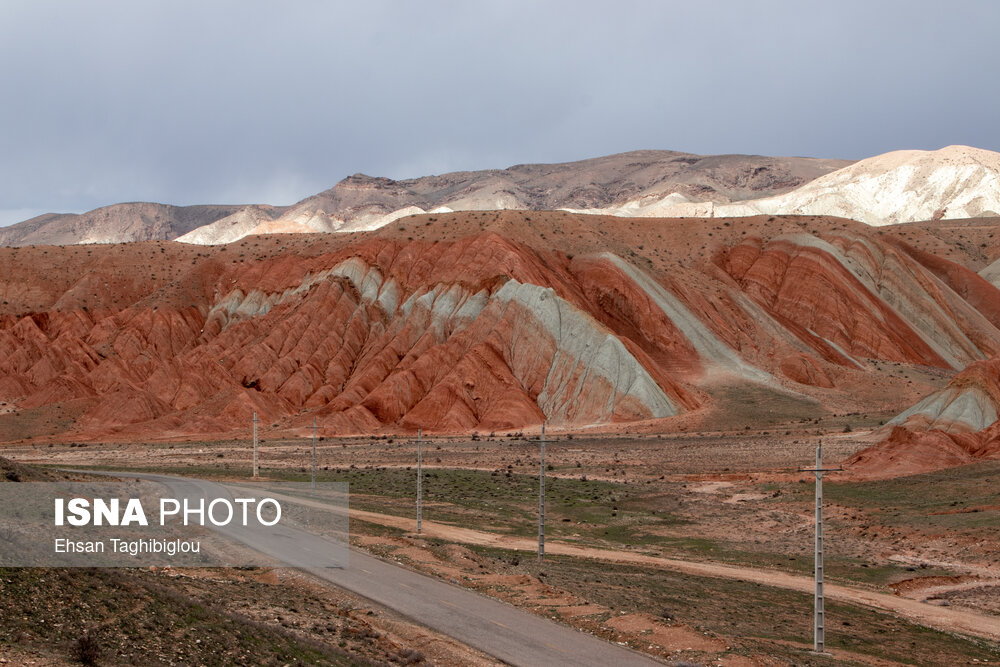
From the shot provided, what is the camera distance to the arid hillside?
8362 cm

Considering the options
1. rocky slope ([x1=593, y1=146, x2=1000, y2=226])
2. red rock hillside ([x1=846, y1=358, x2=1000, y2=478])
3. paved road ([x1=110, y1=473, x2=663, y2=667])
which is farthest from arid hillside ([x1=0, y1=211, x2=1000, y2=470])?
rocky slope ([x1=593, y1=146, x2=1000, y2=226])

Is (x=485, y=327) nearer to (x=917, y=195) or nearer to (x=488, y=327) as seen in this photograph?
(x=488, y=327)

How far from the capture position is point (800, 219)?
123375 millimetres

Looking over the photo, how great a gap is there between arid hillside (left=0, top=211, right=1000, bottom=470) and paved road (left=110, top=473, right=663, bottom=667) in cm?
5261

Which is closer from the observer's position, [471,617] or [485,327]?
[471,617]

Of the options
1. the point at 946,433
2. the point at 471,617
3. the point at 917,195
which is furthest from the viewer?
the point at 917,195

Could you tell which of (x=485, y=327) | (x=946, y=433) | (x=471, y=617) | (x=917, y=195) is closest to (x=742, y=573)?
(x=471, y=617)

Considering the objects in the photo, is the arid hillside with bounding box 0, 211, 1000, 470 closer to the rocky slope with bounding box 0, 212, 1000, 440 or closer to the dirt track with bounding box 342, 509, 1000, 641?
the rocky slope with bounding box 0, 212, 1000, 440

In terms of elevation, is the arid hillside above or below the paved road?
above

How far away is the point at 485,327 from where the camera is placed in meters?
89.9

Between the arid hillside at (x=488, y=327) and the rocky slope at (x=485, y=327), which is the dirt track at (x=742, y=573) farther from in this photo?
the rocky slope at (x=485, y=327)

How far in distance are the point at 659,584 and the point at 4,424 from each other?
242 ft

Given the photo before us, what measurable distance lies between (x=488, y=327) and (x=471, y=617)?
2691 inches

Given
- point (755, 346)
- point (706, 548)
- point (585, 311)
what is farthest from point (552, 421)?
point (706, 548)
